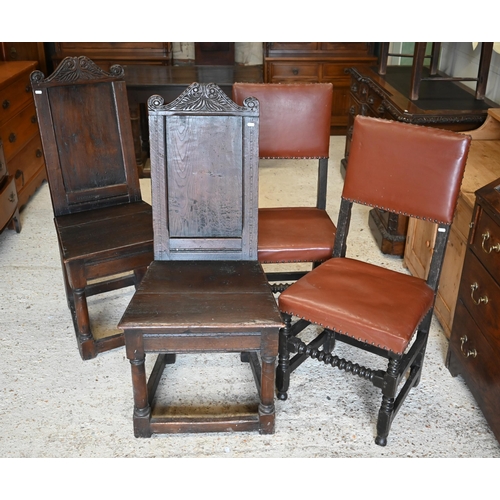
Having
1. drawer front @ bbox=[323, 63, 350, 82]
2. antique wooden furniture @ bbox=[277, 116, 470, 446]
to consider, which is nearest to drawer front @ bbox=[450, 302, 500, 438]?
antique wooden furniture @ bbox=[277, 116, 470, 446]

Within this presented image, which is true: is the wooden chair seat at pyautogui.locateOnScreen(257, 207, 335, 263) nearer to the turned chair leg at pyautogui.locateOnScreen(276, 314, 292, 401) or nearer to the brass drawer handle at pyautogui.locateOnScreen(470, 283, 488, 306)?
the turned chair leg at pyautogui.locateOnScreen(276, 314, 292, 401)

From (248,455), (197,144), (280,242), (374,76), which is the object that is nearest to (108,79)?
(197,144)

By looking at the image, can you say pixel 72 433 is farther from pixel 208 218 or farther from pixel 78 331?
pixel 208 218

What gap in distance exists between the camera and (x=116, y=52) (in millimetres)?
5367

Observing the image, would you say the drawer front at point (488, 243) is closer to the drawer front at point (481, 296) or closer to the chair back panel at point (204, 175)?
the drawer front at point (481, 296)

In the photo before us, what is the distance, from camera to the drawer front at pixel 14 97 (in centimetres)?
362

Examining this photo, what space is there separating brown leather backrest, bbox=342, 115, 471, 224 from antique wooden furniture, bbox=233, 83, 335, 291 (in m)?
0.35

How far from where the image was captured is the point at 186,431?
200 cm

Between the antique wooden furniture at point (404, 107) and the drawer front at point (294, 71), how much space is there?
1231 mm

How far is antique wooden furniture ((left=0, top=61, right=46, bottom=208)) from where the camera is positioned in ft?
12.0

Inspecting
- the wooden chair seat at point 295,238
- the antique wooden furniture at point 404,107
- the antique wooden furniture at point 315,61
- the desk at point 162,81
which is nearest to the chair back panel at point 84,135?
the wooden chair seat at point 295,238

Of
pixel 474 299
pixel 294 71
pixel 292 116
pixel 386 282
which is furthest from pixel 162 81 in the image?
pixel 474 299

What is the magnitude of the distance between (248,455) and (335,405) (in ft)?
1.40

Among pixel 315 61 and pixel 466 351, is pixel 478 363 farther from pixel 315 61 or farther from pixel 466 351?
pixel 315 61
